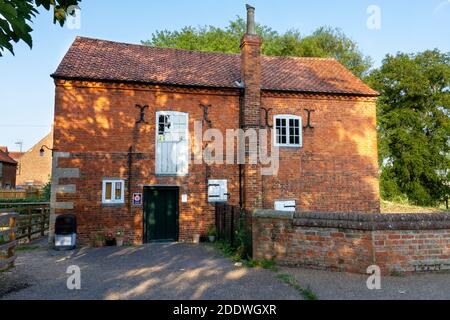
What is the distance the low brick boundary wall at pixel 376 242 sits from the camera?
7.25m

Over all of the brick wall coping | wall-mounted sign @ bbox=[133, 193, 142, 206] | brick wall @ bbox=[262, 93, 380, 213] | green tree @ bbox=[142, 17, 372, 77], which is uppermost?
green tree @ bbox=[142, 17, 372, 77]

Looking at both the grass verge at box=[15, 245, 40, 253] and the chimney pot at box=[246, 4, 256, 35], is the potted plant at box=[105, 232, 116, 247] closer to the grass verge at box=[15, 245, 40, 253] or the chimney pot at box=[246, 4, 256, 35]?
the grass verge at box=[15, 245, 40, 253]

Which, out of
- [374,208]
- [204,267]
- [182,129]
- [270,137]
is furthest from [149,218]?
[374,208]

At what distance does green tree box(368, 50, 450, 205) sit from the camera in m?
27.1

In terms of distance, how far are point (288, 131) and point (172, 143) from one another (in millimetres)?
5089

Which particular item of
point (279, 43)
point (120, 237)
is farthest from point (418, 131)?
point (120, 237)

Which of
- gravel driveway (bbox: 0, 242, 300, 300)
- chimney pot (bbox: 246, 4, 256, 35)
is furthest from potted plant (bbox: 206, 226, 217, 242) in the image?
chimney pot (bbox: 246, 4, 256, 35)

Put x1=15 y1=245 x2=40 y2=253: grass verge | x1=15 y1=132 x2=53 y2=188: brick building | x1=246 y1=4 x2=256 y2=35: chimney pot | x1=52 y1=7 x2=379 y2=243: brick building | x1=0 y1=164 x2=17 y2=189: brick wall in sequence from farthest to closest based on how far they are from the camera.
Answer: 1. x1=15 y1=132 x2=53 y2=188: brick building
2. x1=0 y1=164 x2=17 y2=189: brick wall
3. x1=246 y1=4 x2=256 y2=35: chimney pot
4. x1=52 y1=7 x2=379 y2=243: brick building
5. x1=15 y1=245 x2=40 y2=253: grass verge

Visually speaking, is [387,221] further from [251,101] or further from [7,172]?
[7,172]

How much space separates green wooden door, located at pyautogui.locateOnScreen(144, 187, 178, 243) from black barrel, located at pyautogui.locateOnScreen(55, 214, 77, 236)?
2.60m

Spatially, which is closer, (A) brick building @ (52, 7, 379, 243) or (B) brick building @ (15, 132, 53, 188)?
(A) brick building @ (52, 7, 379, 243)

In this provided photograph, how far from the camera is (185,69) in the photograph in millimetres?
14609

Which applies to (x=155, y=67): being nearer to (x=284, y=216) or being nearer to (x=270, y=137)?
(x=270, y=137)
